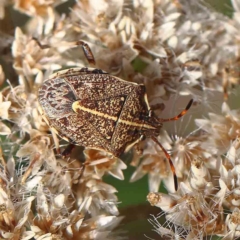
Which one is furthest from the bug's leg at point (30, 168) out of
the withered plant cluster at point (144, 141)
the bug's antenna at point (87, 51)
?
the bug's antenna at point (87, 51)

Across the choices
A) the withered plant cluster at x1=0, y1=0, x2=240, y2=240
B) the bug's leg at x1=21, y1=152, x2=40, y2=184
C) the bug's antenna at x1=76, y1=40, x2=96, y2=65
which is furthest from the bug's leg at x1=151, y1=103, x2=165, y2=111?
the bug's leg at x1=21, y1=152, x2=40, y2=184

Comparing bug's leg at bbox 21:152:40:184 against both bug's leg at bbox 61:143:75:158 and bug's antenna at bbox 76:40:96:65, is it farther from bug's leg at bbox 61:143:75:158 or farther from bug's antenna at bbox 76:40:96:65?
bug's antenna at bbox 76:40:96:65

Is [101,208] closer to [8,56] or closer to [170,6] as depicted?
[8,56]

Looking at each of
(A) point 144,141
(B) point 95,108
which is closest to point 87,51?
(B) point 95,108

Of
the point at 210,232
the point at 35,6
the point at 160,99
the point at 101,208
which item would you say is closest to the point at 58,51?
the point at 35,6

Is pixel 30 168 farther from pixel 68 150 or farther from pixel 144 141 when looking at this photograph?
pixel 144 141

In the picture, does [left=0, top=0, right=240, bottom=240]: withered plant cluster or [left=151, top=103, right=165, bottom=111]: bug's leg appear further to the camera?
[left=151, top=103, right=165, bottom=111]: bug's leg

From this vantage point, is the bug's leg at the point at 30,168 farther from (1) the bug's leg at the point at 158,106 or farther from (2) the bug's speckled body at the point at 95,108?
(1) the bug's leg at the point at 158,106
